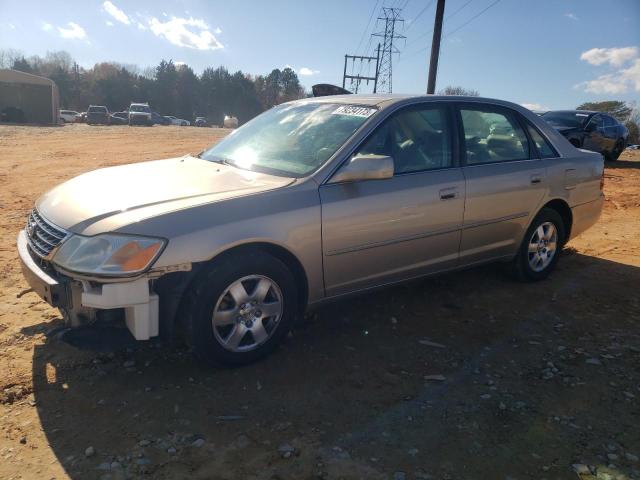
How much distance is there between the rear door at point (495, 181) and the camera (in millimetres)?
4174

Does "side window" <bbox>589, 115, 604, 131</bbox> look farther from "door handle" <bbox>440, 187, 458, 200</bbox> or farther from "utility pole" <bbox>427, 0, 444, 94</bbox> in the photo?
"door handle" <bbox>440, 187, 458, 200</bbox>

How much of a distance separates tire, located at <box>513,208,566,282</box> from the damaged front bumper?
3433 millimetres

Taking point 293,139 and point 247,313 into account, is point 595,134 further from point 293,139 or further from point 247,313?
point 247,313

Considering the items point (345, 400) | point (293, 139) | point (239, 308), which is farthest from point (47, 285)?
point (293, 139)

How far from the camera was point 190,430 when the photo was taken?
263 centimetres

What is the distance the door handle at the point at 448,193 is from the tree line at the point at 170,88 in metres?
81.4

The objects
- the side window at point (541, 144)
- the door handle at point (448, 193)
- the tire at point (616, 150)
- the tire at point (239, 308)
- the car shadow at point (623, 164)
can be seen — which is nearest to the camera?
the tire at point (239, 308)

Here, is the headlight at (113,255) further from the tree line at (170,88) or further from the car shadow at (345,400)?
the tree line at (170,88)

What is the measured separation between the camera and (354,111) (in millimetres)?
3863

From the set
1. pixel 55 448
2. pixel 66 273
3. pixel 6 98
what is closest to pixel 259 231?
pixel 66 273

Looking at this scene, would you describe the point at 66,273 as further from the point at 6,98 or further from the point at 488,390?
the point at 6,98

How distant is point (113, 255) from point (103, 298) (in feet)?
0.77

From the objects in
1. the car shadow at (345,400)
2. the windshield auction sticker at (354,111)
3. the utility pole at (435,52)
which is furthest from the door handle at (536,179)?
the utility pole at (435,52)

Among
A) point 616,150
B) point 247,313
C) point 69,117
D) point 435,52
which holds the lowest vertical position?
point 247,313
